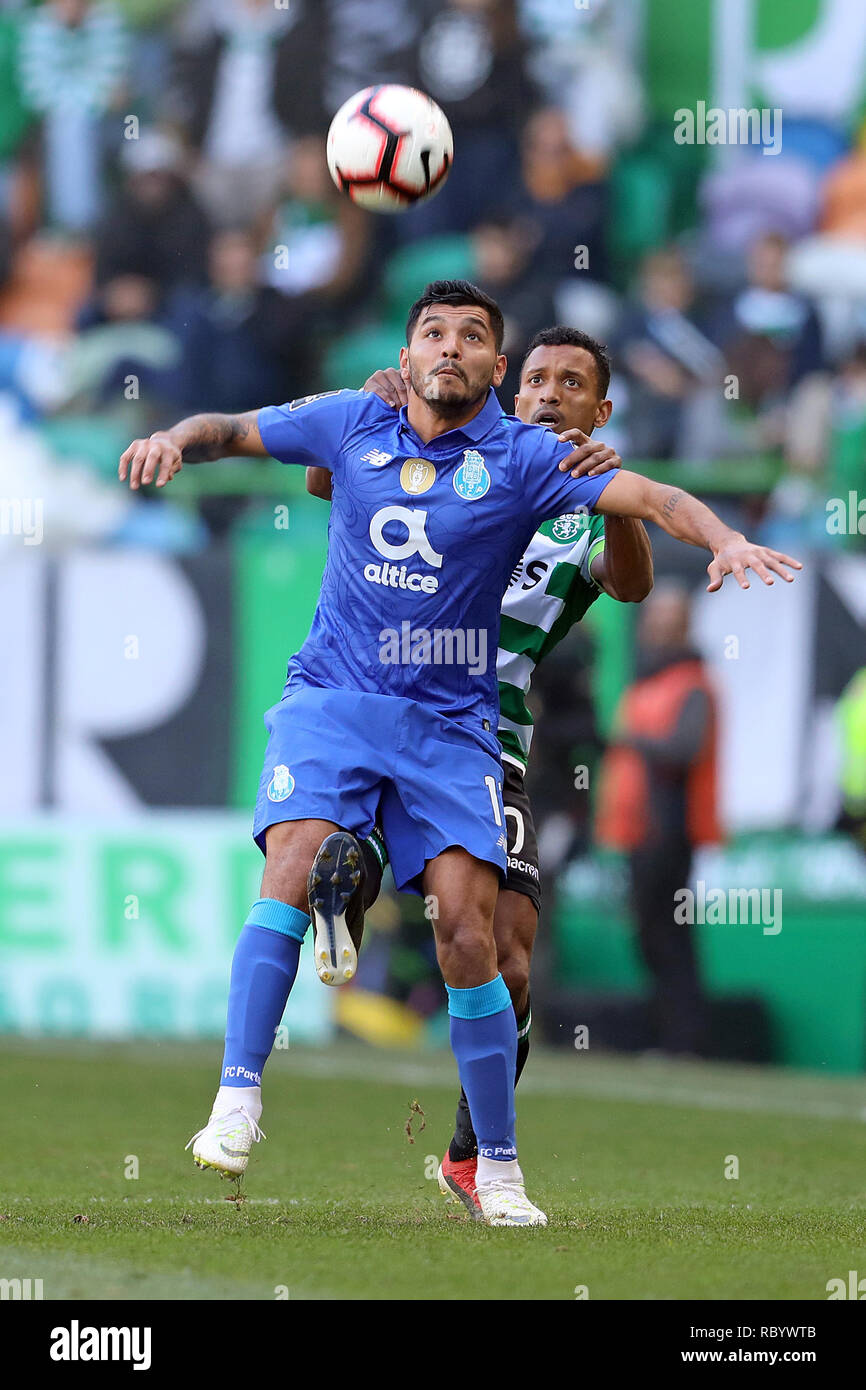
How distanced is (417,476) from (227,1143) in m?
1.75

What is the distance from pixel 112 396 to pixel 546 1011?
5700mm

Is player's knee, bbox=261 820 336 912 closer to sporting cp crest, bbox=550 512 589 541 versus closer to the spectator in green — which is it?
sporting cp crest, bbox=550 512 589 541

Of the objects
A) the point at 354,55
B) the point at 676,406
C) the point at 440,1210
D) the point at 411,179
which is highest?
the point at 354,55

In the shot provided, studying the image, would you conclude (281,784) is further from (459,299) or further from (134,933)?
(134,933)

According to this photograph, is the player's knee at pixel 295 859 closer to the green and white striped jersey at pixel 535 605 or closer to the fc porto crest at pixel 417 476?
the fc porto crest at pixel 417 476

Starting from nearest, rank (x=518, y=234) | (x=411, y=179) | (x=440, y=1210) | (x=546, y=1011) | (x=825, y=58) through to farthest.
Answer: (x=440, y=1210)
(x=411, y=179)
(x=546, y=1011)
(x=518, y=234)
(x=825, y=58)

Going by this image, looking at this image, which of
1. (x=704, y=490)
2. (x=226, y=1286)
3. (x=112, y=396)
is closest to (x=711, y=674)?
(x=704, y=490)

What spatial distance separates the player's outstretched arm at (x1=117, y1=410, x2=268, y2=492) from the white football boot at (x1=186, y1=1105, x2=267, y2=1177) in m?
1.56

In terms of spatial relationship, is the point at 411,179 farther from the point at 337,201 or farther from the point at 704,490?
the point at 337,201

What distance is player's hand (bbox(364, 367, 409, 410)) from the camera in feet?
18.1

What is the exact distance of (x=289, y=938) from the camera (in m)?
5.07

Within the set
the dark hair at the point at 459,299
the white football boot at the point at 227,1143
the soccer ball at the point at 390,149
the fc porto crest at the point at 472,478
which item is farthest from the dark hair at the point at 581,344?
the white football boot at the point at 227,1143
